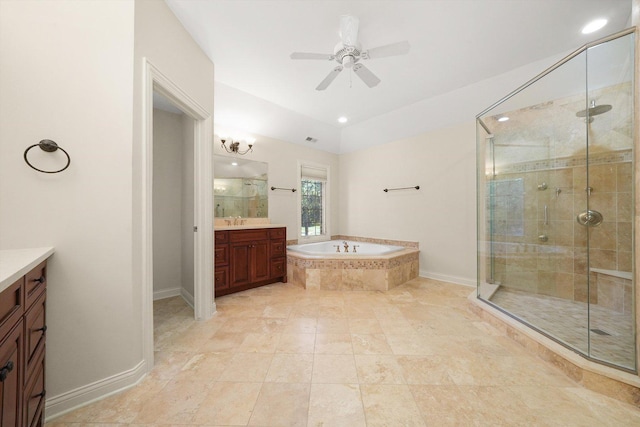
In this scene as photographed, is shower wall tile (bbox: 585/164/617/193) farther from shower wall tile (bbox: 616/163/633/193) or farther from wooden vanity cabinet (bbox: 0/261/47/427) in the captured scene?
wooden vanity cabinet (bbox: 0/261/47/427)

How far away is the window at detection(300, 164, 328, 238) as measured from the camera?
14.4 feet

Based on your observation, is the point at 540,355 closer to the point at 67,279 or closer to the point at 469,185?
the point at 469,185

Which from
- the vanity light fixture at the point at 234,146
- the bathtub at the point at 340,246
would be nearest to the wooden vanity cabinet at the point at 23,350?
the vanity light fixture at the point at 234,146

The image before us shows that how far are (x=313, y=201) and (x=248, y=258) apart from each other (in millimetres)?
2032

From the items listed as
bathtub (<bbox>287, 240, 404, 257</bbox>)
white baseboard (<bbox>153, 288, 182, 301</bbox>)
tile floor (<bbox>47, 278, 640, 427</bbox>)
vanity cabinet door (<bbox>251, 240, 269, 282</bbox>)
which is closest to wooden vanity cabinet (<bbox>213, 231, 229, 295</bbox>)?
vanity cabinet door (<bbox>251, 240, 269, 282</bbox>)

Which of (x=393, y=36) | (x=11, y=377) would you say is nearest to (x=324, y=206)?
(x=393, y=36)

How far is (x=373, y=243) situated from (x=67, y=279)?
3.91 metres

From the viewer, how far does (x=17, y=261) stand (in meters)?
0.89

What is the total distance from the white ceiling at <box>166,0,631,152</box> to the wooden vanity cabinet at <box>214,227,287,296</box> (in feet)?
5.88

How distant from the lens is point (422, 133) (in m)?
3.65

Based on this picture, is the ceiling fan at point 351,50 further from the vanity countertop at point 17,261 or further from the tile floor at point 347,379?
the tile floor at point 347,379

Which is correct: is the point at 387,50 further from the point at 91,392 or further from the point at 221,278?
the point at 91,392

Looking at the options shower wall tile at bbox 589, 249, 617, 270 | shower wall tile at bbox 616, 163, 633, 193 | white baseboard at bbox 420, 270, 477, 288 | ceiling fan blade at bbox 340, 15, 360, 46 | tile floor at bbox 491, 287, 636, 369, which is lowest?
white baseboard at bbox 420, 270, 477, 288

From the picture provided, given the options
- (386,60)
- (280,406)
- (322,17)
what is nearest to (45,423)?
(280,406)
